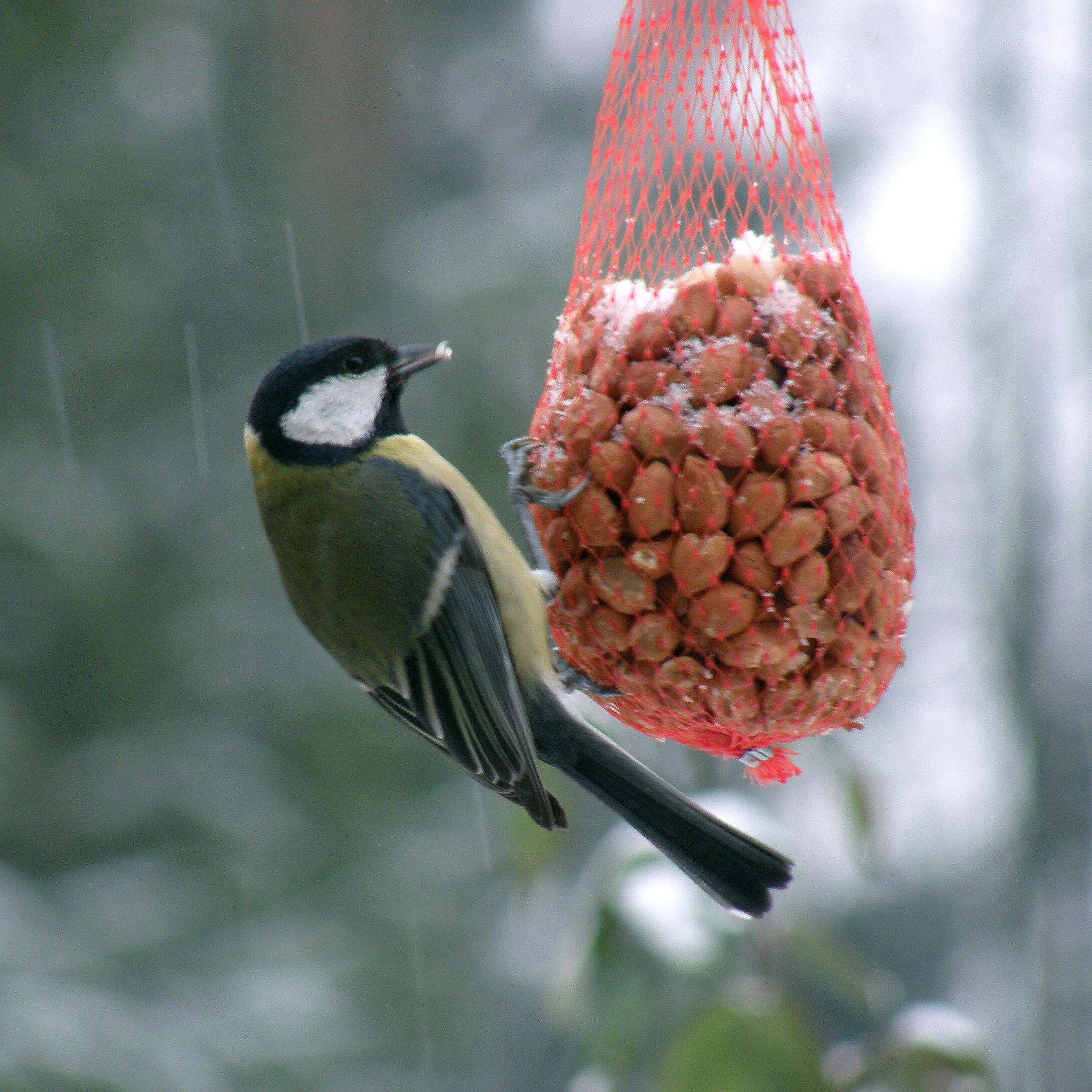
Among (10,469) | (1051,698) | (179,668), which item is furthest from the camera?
(179,668)

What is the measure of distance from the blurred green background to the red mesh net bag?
1.13 feet

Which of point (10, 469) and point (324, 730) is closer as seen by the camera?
point (10, 469)

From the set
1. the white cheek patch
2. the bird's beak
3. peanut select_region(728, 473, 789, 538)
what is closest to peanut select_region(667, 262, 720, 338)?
peanut select_region(728, 473, 789, 538)

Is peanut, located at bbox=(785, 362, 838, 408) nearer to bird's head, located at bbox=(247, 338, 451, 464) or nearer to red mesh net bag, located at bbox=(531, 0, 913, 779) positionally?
red mesh net bag, located at bbox=(531, 0, 913, 779)

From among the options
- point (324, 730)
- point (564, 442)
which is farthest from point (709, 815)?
point (324, 730)

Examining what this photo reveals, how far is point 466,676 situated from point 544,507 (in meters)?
0.33

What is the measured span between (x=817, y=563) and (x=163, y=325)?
215 inches

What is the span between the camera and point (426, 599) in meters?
2.11

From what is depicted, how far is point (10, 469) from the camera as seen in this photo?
18.2 feet

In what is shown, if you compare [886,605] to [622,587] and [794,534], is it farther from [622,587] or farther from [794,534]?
[622,587]

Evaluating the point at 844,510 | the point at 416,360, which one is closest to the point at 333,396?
the point at 416,360

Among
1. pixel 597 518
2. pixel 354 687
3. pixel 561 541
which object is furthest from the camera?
pixel 354 687

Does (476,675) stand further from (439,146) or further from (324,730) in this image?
(439,146)

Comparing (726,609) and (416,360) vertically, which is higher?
(416,360)
